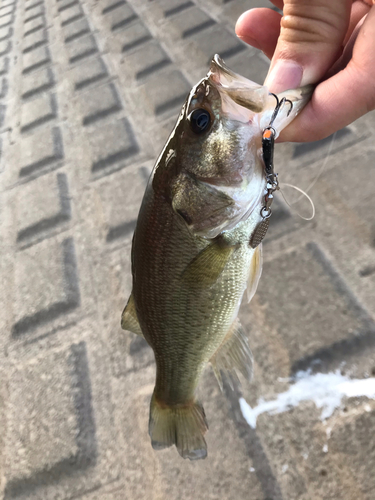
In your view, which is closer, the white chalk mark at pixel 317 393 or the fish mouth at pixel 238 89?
the fish mouth at pixel 238 89

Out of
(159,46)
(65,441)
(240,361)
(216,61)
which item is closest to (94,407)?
(65,441)

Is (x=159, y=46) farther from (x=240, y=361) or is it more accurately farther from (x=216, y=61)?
(x=240, y=361)

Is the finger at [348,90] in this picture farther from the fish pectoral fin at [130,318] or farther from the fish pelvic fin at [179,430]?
the fish pelvic fin at [179,430]

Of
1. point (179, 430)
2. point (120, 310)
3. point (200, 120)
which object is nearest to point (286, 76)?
point (200, 120)

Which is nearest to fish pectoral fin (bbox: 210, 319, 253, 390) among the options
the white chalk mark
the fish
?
the fish

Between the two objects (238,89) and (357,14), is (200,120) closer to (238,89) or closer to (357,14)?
(238,89)

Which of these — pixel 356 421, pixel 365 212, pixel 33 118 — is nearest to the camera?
pixel 356 421

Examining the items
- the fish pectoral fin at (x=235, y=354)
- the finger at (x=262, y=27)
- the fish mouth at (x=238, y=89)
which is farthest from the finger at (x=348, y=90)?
the fish pectoral fin at (x=235, y=354)
